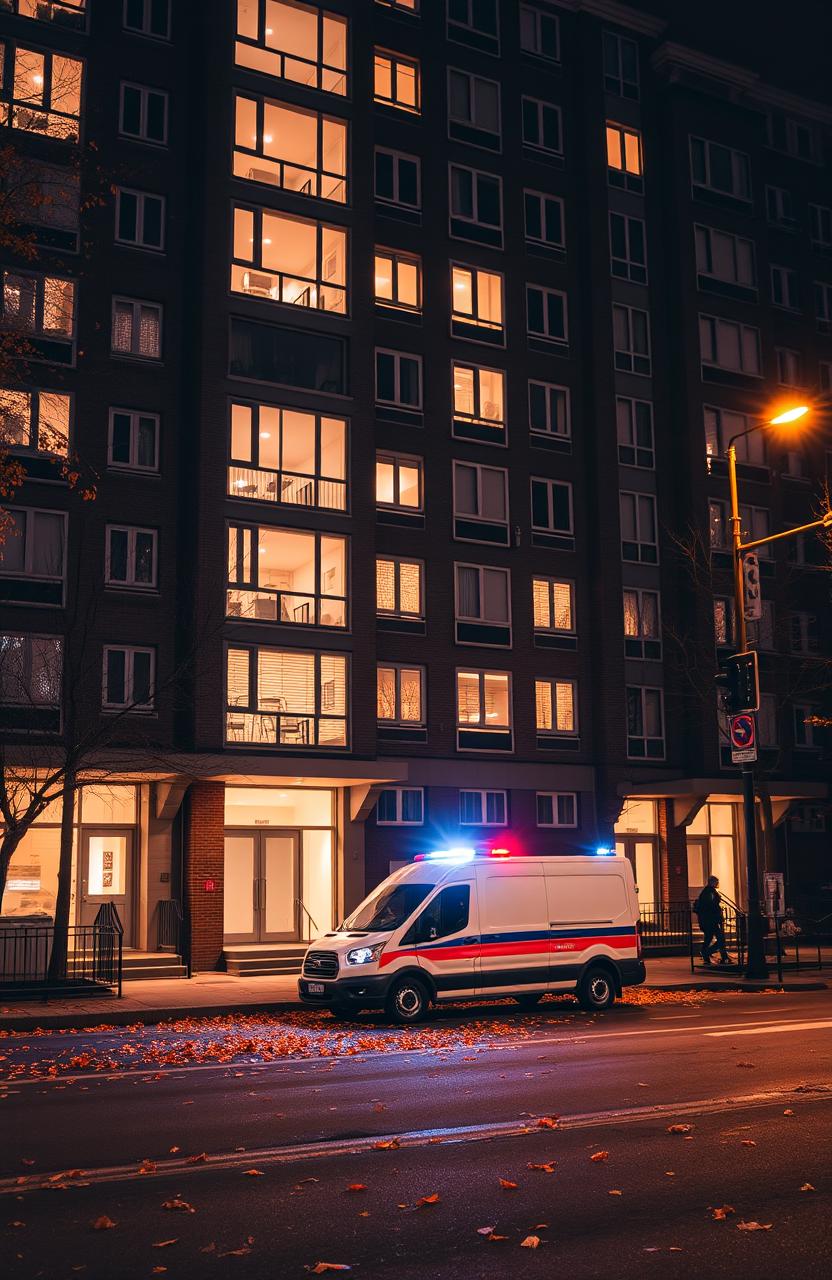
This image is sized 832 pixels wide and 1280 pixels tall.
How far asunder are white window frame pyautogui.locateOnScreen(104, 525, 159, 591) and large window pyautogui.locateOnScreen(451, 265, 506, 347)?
1156 centimetres

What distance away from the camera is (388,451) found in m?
35.2

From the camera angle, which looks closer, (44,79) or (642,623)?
(44,79)

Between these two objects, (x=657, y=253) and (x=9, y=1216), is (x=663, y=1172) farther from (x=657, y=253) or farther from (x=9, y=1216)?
(x=657, y=253)

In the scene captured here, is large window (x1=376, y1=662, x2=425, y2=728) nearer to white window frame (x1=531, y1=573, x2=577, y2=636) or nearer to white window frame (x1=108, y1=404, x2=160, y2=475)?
white window frame (x1=531, y1=573, x2=577, y2=636)

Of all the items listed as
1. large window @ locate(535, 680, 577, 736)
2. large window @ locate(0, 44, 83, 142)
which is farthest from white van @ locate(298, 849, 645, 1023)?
large window @ locate(0, 44, 83, 142)

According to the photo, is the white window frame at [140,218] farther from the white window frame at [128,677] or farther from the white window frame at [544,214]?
the white window frame at [544,214]

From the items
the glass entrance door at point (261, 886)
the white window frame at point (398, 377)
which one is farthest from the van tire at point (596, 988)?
the white window frame at point (398, 377)

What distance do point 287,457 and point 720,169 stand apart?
20520mm

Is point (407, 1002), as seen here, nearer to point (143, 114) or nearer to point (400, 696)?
point (400, 696)

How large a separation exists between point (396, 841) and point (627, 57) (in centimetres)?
2667

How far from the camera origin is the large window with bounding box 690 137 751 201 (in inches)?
1692

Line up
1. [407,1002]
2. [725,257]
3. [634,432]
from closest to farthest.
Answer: [407,1002]
[634,432]
[725,257]

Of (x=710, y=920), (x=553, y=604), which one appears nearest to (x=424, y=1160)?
(x=710, y=920)

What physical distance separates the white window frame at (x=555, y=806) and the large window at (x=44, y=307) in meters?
17.1
